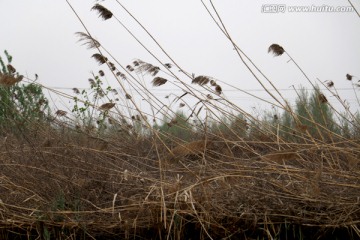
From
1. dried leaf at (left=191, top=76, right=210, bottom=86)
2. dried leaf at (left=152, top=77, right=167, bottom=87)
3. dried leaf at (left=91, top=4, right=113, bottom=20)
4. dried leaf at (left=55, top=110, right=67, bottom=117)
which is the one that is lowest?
dried leaf at (left=55, top=110, right=67, bottom=117)

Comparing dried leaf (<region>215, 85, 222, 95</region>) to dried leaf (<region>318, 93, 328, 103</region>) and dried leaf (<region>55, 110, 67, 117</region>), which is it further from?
dried leaf (<region>55, 110, 67, 117</region>)

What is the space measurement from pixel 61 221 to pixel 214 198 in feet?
2.51

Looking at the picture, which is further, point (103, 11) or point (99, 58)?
point (99, 58)

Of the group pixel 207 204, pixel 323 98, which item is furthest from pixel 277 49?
pixel 207 204

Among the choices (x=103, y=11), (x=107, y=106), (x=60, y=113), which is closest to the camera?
(x=103, y=11)

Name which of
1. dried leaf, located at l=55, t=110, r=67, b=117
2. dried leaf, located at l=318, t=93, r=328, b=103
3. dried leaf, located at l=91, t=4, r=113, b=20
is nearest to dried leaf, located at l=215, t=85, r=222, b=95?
dried leaf, located at l=318, t=93, r=328, b=103

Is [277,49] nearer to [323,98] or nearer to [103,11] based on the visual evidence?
[323,98]

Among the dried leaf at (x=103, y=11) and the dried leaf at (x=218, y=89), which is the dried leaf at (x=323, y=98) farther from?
the dried leaf at (x=103, y=11)

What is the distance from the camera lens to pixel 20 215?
223cm

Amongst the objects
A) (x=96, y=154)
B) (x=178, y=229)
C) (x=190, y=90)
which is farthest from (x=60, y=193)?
(x=190, y=90)

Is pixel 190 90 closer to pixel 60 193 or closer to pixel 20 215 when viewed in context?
pixel 60 193

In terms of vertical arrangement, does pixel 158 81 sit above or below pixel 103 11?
below

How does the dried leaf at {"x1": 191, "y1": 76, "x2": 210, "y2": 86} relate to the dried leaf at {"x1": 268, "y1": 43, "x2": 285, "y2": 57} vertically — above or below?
below

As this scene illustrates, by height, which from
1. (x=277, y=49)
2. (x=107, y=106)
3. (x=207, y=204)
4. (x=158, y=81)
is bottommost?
(x=207, y=204)
